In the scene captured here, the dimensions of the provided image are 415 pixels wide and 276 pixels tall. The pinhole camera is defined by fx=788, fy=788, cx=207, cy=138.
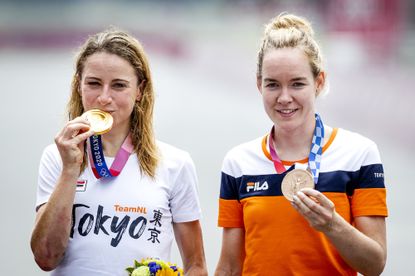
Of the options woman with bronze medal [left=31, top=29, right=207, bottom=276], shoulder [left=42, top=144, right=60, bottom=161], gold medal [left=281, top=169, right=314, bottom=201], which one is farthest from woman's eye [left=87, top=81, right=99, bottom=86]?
gold medal [left=281, top=169, right=314, bottom=201]

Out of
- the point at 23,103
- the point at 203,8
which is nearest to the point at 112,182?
the point at 23,103

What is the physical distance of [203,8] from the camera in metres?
9.91

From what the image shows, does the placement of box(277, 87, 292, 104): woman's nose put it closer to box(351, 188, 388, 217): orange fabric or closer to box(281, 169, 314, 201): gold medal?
box(281, 169, 314, 201): gold medal

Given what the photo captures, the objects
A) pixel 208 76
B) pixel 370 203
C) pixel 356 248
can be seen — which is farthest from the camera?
pixel 208 76

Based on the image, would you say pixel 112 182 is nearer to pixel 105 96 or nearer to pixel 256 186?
pixel 105 96

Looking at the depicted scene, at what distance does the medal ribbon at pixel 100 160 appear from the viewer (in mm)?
2941

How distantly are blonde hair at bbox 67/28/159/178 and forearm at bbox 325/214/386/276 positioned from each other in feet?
2.55

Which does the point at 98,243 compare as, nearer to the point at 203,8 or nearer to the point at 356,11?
the point at 356,11

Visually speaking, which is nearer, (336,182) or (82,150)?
(336,182)

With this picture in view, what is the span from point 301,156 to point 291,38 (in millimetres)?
432

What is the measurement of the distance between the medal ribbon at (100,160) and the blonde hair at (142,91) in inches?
2.1

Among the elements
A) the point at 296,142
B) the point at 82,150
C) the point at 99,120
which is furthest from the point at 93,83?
the point at 296,142

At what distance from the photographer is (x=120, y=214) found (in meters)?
2.90

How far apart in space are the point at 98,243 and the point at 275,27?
3.43 ft
